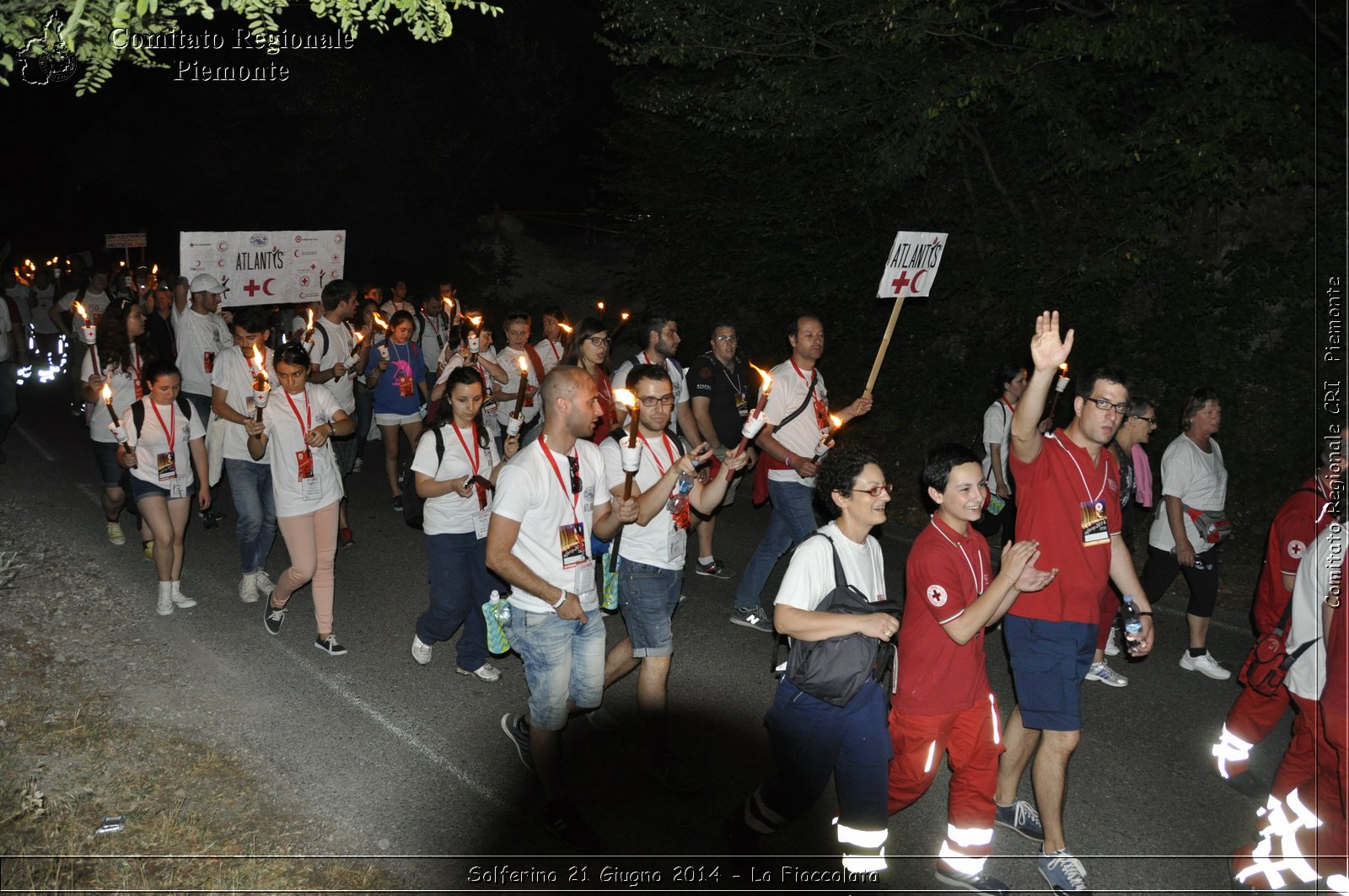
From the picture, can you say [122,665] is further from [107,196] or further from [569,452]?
[107,196]

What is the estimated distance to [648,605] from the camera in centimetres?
567

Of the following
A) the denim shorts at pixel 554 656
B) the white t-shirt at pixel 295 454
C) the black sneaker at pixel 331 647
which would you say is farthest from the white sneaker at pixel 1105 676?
the white t-shirt at pixel 295 454

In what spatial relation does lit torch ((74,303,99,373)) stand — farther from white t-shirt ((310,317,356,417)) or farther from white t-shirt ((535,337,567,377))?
white t-shirt ((535,337,567,377))

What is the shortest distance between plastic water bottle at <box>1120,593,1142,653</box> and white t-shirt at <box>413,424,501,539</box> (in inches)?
146

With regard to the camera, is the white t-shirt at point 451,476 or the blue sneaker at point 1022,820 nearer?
the blue sneaker at point 1022,820

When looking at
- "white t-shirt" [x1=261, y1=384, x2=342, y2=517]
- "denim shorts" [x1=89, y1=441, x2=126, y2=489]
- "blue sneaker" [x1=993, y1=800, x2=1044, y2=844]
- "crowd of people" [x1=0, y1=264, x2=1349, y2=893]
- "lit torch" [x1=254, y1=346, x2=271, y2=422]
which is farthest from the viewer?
"denim shorts" [x1=89, y1=441, x2=126, y2=489]

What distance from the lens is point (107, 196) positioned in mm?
35906

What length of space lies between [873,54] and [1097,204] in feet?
10.2

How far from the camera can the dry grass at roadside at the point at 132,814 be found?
4.88 metres

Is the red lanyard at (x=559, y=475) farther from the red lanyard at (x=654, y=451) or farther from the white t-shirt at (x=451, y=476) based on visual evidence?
the white t-shirt at (x=451, y=476)

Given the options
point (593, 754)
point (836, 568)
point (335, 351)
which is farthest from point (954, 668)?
point (335, 351)

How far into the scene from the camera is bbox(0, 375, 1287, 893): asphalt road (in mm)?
5176

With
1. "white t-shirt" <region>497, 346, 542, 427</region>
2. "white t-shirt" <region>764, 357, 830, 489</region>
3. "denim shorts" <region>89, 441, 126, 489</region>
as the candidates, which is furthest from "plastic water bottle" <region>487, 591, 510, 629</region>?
"denim shorts" <region>89, 441, 126, 489</region>

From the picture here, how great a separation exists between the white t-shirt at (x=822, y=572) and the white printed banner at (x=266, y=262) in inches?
318
